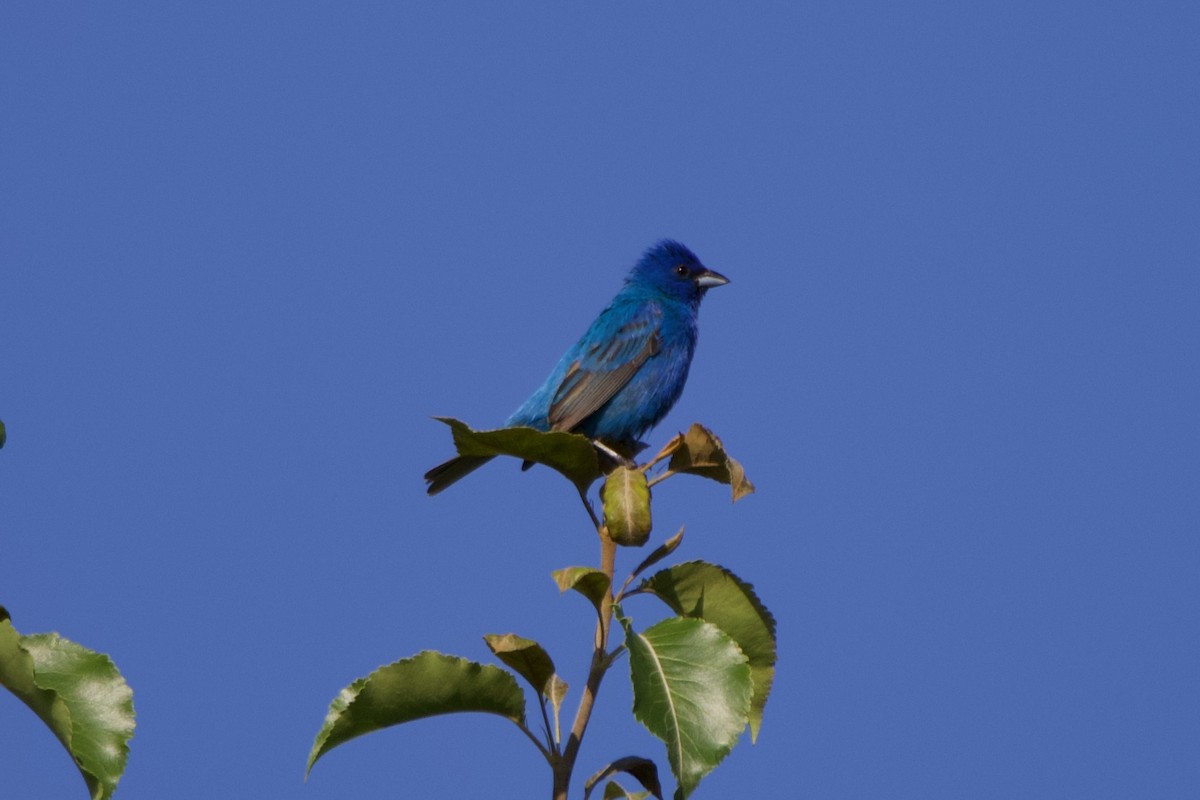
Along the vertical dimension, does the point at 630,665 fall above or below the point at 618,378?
below

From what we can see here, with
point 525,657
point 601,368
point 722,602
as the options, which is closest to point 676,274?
point 601,368

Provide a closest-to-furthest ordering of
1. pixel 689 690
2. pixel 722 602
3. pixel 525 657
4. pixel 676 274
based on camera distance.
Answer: pixel 689 690 < pixel 525 657 < pixel 722 602 < pixel 676 274

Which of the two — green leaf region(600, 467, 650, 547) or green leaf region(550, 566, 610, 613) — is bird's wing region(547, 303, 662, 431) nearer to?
green leaf region(600, 467, 650, 547)

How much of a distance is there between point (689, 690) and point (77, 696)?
1130 mm

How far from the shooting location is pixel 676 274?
9156 millimetres

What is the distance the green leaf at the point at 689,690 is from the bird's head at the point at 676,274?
20.8 ft

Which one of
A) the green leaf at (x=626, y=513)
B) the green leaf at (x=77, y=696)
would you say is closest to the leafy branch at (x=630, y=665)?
the green leaf at (x=626, y=513)

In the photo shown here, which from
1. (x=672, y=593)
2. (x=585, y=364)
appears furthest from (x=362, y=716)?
(x=585, y=364)

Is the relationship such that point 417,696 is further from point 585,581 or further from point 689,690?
point 689,690

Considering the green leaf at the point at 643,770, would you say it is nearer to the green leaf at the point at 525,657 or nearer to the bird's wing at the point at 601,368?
the green leaf at the point at 525,657

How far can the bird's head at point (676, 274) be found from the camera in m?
9.09

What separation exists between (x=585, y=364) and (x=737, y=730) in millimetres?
5539

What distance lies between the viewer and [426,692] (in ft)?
9.18

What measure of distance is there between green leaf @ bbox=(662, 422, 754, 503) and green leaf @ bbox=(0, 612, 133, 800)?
1.43 meters
